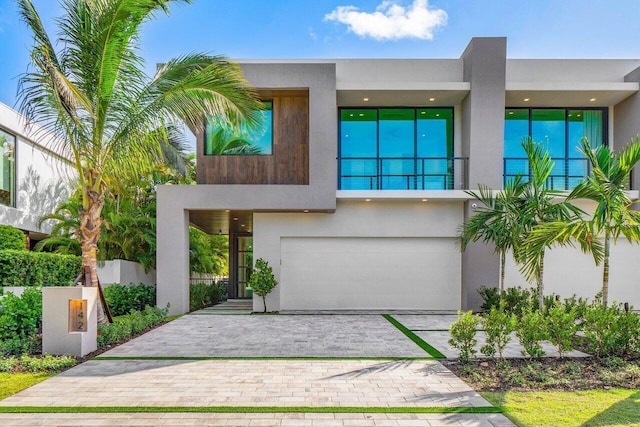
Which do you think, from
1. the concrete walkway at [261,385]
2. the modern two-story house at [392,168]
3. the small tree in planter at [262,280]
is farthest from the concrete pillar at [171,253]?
the concrete walkway at [261,385]

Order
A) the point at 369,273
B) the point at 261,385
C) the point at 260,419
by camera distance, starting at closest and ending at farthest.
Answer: the point at 260,419 < the point at 261,385 < the point at 369,273

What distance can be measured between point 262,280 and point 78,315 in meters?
5.68

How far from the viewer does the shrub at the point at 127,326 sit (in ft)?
26.4

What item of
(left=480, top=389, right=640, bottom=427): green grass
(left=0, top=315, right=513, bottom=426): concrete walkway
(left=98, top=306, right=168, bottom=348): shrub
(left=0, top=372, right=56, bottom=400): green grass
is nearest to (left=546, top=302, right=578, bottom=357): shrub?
(left=480, top=389, right=640, bottom=427): green grass

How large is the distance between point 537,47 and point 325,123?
24.6 feet

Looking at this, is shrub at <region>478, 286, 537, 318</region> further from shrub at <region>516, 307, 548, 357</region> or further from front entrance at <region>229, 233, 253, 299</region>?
front entrance at <region>229, 233, 253, 299</region>

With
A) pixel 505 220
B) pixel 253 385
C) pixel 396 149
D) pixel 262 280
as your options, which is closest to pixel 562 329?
pixel 505 220

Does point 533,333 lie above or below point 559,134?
below

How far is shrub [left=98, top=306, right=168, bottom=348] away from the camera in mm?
8055

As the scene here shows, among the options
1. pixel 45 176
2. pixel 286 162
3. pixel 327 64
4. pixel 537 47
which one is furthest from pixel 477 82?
pixel 45 176

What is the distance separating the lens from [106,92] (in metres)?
8.03

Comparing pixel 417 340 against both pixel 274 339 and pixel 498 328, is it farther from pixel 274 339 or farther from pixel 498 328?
pixel 274 339

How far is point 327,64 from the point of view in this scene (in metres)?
12.4

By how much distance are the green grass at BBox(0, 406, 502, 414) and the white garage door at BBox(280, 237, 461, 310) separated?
27.4 ft
